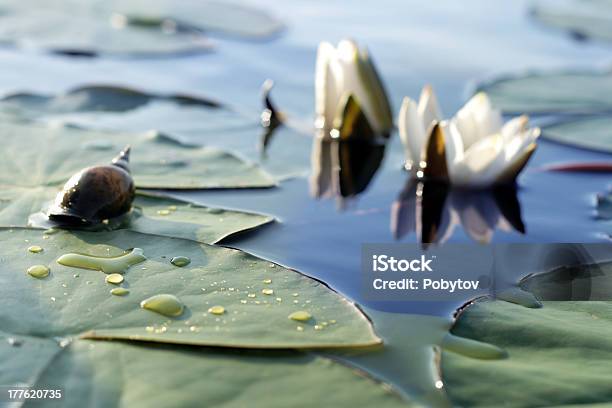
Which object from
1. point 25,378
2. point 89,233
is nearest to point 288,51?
point 89,233

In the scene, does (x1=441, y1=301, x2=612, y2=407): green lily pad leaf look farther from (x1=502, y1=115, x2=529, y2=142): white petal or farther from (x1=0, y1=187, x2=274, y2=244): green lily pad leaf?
(x1=502, y1=115, x2=529, y2=142): white petal

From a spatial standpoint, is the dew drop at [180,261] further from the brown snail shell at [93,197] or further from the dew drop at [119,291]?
the brown snail shell at [93,197]

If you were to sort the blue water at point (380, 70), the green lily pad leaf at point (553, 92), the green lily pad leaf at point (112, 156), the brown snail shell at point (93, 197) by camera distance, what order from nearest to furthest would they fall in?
the brown snail shell at point (93, 197), the blue water at point (380, 70), the green lily pad leaf at point (112, 156), the green lily pad leaf at point (553, 92)

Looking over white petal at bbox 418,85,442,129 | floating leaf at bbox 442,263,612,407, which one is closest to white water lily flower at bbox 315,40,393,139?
white petal at bbox 418,85,442,129

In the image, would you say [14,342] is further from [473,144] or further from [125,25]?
[125,25]

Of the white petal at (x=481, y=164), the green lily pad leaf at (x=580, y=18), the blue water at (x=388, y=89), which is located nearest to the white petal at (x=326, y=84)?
the blue water at (x=388, y=89)

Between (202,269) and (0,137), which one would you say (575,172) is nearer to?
(202,269)
